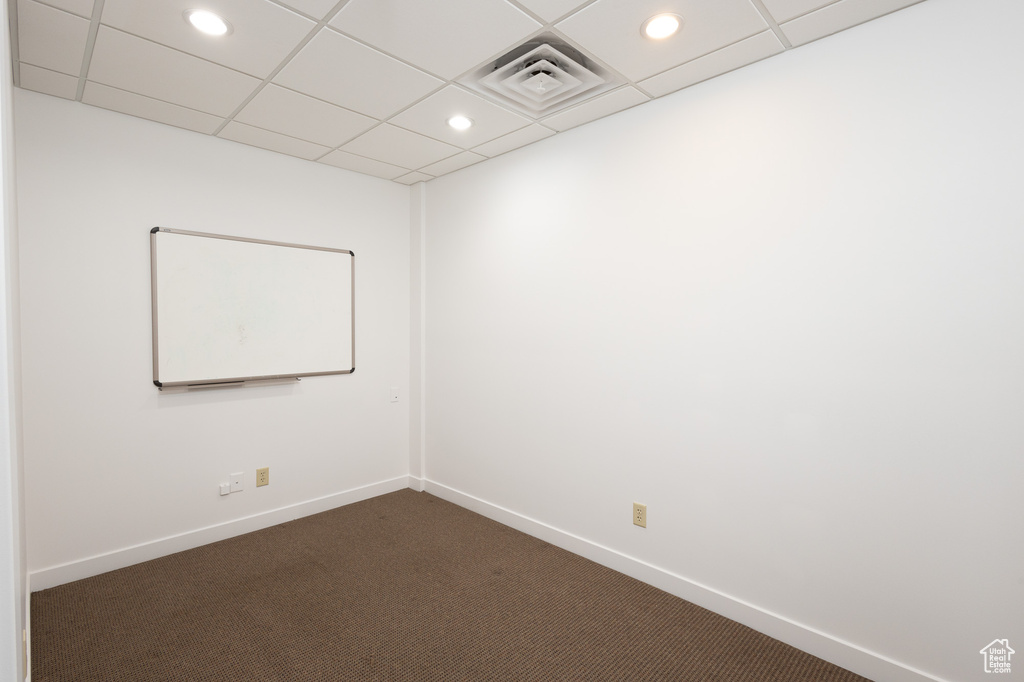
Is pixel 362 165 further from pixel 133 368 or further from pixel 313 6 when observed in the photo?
pixel 133 368

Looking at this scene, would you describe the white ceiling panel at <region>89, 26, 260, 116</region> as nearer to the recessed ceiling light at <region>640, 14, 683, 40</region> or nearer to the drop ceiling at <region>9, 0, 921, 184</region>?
the drop ceiling at <region>9, 0, 921, 184</region>

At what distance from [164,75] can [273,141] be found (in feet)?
2.68

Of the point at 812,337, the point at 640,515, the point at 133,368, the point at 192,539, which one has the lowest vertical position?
the point at 192,539

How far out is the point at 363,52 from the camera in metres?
2.09

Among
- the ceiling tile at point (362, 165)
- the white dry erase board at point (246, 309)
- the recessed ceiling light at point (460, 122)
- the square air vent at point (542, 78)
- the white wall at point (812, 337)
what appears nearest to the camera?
the white wall at point (812, 337)

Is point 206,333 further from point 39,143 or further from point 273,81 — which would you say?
point 273,81

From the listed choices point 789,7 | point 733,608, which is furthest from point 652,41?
point 733,608

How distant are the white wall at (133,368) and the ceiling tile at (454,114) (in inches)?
41.7

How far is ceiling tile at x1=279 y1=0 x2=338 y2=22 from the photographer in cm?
177

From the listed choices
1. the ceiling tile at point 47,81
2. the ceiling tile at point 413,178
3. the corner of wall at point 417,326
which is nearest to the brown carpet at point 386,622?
the corner of wall at point 417,326

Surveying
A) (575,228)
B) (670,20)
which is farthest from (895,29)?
(575,228)

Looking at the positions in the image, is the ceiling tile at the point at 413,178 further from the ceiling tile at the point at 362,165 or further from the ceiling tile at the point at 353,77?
the ceiling tile at the point at 353,77

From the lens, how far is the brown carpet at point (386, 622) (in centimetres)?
200

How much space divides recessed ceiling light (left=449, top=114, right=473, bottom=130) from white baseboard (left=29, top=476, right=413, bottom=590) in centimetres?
264
